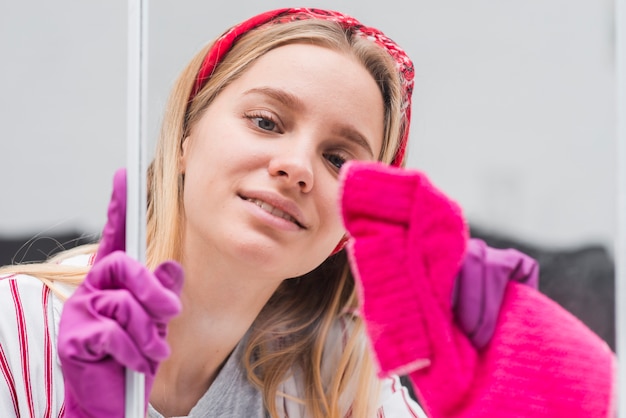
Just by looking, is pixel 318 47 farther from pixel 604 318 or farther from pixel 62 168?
pixel 62 168

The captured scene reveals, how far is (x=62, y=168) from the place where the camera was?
1.24m

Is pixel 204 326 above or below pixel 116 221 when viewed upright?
below

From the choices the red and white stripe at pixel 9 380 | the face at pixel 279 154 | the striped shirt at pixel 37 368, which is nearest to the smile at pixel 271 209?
the face at pixel 279 154

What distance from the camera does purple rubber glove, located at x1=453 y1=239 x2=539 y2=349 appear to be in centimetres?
67

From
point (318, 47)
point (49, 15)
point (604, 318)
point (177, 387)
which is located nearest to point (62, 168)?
point (49, 15)

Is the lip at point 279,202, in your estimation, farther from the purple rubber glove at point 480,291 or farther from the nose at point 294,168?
the purple rubber glove at point 480,291

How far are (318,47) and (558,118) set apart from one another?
244mm

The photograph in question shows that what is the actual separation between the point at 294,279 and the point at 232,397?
15cm

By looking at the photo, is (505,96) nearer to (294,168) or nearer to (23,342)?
(294,168)

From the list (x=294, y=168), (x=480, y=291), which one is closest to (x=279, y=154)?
(x=294, y=168)

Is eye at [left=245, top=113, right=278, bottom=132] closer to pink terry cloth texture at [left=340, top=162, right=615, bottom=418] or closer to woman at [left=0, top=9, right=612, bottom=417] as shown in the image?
woman at [left=0, top=9, right=612, bottom=417]

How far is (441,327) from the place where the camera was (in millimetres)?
661

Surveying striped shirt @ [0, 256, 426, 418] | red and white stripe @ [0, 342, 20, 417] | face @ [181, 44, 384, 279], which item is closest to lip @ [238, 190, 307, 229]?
face @ [181, 44, 384, 279]

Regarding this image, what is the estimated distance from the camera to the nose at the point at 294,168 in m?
0.77
